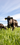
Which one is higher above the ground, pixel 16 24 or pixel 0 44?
pixel 16 24

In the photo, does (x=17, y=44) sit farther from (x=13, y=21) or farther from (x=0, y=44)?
(x=13, y=21)

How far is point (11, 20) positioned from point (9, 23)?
225 millimetres

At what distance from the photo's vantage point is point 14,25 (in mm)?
3320

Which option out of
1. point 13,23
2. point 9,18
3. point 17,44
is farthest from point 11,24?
point 17,44

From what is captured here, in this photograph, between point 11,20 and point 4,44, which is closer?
point 4,44

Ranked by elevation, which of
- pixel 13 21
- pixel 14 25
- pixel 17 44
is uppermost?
pixel 13 21

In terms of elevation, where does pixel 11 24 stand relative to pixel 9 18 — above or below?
below

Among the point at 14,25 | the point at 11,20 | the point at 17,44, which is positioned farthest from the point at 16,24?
the point at 17,44

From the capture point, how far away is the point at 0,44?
4.41 ft

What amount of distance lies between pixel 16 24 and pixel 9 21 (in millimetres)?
459

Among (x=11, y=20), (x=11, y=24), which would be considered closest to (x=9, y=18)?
(x=11, y=20)

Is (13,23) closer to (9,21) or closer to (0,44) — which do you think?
(9,21)

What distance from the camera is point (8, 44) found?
1.34 meters

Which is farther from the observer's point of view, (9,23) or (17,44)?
(9,23)
